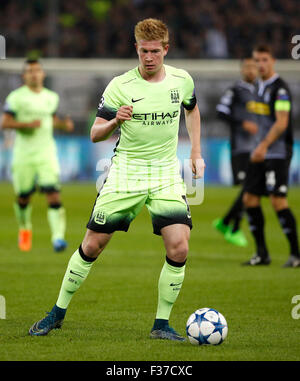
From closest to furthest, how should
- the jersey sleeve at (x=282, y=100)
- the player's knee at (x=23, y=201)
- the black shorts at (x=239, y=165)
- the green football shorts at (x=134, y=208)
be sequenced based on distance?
1. the green football shorts at (x=134, y=208)
2. the jersey sleeve at (x=282, y=100)
3. the player's knee at (x=23, y=201)
4. the black shorts at (x=239, y=165)

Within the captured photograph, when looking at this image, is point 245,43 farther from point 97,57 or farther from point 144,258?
point 144,258

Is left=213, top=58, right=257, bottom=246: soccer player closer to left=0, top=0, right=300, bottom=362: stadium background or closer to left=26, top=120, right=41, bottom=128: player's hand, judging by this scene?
left=0, top=0, right=300, bottom=362: stadium background

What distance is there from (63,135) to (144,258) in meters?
16.0

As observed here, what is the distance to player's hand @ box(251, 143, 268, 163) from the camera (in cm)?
997

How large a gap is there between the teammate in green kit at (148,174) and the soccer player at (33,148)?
5747mm

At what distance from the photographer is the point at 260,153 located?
10000mm

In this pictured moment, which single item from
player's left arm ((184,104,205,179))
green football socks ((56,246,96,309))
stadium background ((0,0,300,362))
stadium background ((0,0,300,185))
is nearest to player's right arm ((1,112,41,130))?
stadium background ((0,0,300,362))

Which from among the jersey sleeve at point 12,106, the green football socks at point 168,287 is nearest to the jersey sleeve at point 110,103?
the green football socks at point 168,287

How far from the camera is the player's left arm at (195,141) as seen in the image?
6.05 m

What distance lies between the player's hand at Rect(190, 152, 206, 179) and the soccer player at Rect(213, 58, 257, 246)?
5.39 metres

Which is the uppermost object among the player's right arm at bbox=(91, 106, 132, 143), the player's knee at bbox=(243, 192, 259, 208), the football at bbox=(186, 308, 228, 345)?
the player's right arm at bbox=(91, 106, 132, 143)

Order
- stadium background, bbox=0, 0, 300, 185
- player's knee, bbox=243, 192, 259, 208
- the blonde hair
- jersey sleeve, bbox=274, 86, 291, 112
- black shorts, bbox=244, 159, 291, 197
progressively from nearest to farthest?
the blonde hair → jersey sleeve, bbox=274, 86, 291, 112 → black shorts, bbox=244, 159, 291, 197 → player's knee, bbox=243, 192, 259, 208 → stadium background, bbox=0, 0, 300, 185

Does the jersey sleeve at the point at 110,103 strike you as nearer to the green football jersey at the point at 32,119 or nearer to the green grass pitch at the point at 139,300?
the green grass pitch at the point at 139,300
